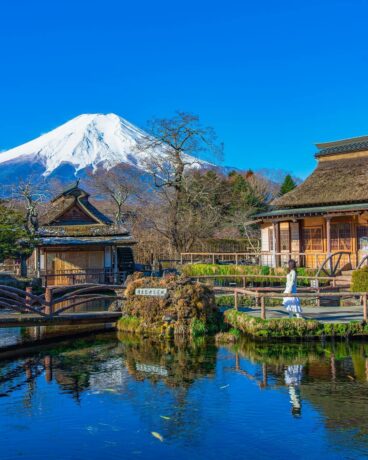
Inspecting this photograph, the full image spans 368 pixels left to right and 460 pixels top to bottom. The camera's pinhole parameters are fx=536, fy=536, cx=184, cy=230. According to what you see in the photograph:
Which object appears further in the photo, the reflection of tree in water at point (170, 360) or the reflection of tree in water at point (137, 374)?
the reflection of tree in water at point (170, 360)

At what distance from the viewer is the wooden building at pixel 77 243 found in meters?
29.1

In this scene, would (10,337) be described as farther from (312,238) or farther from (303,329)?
(312,238)

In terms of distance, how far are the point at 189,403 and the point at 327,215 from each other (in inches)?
721

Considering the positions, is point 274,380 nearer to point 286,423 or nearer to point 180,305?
point 286,423

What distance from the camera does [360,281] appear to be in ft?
55.4

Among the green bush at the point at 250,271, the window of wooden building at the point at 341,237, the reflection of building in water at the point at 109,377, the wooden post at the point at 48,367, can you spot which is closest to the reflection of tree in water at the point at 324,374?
the reflection of building in water at the point at 109,377

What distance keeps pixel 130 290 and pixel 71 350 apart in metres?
3.36

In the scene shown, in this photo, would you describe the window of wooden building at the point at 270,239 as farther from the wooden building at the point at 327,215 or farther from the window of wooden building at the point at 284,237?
the window of wooden building at the point at 284,237

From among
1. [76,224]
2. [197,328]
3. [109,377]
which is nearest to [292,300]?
[197,328]

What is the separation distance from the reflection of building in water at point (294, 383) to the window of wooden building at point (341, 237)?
16.6 meters

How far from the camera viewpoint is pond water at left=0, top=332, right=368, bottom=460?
7.29 metres

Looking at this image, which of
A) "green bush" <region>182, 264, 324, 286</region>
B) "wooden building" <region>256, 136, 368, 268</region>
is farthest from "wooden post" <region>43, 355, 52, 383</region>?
"wooden building" <region>256, 136, 368, 268</region>

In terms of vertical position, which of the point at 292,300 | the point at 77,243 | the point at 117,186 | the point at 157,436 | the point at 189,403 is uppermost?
the point at 117,186

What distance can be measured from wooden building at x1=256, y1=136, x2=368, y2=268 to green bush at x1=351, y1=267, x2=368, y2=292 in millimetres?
7318
